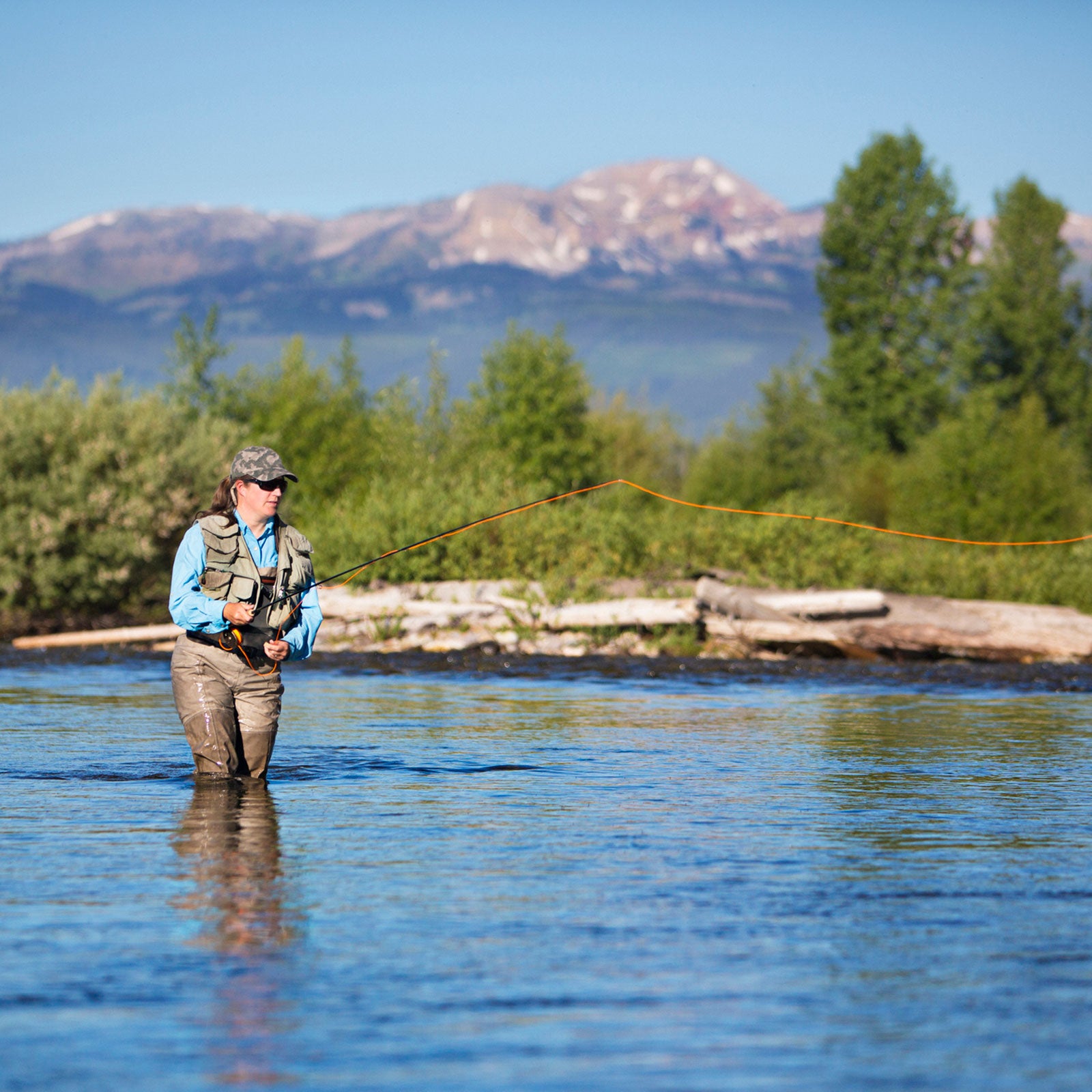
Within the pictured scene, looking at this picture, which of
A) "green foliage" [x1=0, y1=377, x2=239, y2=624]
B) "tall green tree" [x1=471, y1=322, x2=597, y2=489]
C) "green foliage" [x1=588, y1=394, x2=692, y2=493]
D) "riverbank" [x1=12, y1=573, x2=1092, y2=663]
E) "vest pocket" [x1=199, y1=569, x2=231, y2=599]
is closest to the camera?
"vest pocket" [x1=199, y1=569, x2=231, y2=599]

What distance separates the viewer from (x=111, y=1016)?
511cm

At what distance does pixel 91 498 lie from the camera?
2511cm

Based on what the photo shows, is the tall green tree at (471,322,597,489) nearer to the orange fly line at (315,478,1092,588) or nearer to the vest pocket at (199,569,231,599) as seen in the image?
the orange fly line at (315,478,1092,588)

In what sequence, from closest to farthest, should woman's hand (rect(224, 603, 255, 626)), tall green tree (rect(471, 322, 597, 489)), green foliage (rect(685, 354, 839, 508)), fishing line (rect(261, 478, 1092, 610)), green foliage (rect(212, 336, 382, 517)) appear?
woman's hand (rect(224, 603, 255, 626)), fishing line (rect(261, 478, 1092, 610)), green foliage (rect(212, 336, 382, 517)), tall green tree (rect(471, 322, 597, 489)), green foliage (rect(685, 354, 839, 508))

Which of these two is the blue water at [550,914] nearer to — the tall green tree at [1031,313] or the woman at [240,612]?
the woman at [240,612]

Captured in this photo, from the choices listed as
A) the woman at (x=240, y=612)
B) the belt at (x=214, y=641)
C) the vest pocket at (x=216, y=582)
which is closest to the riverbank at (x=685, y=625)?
the woman at (x=240, y=612)

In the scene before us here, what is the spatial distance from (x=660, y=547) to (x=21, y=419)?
33.9 feet

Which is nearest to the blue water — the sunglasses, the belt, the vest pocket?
the belt

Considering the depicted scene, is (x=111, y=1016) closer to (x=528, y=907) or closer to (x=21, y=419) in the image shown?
(x=528, y=907)

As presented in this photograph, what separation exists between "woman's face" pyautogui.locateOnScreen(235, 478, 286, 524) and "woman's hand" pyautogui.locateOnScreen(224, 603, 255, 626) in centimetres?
56

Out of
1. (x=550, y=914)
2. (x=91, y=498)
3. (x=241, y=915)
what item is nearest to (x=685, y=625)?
(x=91, y=498)

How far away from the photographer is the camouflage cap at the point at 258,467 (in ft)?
30.1

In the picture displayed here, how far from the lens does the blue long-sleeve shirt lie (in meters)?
9.15

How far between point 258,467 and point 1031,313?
224 ft
